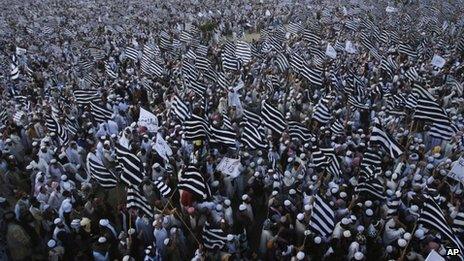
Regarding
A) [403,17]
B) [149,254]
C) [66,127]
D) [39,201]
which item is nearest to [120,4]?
[403,17]

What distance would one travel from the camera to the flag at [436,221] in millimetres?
6908

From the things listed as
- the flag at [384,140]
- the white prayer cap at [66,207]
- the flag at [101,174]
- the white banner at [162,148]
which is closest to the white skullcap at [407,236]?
the flag at [384,140]

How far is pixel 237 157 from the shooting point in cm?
1088

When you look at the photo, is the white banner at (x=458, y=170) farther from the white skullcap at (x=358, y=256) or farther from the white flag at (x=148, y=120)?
the white flag at (x=148, y=120)

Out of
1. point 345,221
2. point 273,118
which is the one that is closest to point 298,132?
point 273,118

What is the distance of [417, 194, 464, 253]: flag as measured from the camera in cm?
691

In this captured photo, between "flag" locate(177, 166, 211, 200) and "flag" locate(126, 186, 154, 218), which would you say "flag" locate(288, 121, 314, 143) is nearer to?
"flag" locate(177, 166, 211, 200)

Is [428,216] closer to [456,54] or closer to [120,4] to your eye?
[456,54]

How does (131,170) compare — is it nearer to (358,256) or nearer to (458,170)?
(358,256)

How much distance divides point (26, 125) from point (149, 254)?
8996 millimetres

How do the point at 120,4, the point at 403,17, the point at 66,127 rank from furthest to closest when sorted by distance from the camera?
the point at 120,4 → the point at 403,17 → the point at 66,127

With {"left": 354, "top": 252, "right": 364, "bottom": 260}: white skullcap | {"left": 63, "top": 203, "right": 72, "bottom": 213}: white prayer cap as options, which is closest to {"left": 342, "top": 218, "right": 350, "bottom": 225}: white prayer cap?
{"left": 354, "top": 252, "right": 364, "bottom": 260}: white skullcap

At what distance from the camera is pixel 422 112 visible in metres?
10.5

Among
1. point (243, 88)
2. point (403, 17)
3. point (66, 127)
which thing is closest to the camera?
point (66, 127)
